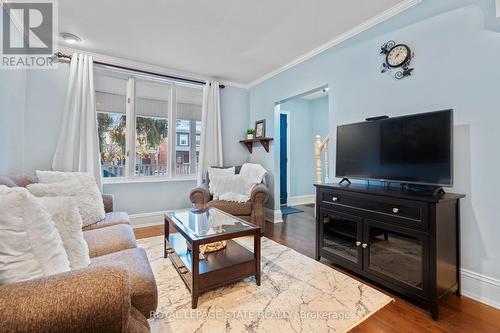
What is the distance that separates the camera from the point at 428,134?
181 centimetres

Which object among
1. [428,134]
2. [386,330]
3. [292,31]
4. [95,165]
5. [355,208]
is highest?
[292,31]

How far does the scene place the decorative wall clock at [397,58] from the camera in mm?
2168

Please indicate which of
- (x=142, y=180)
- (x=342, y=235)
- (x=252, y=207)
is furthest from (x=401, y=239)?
(x=142, y=180)

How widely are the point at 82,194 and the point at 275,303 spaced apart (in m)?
1.98

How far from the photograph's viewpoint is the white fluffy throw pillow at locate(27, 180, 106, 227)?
2000 mm

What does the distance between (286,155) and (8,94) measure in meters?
4.34

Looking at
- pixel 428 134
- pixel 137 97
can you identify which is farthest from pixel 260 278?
pixel 137 97

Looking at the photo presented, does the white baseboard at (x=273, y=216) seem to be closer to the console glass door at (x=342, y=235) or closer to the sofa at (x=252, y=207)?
the sofa at (x=252, y=207)

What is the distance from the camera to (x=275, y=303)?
172cm

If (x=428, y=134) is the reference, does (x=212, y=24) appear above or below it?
above

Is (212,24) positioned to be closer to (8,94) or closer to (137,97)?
(137,97)

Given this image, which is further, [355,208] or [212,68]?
[212,68]

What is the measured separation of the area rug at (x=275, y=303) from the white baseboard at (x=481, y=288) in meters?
0.64

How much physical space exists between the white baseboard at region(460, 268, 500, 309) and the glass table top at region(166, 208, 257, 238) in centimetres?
170
